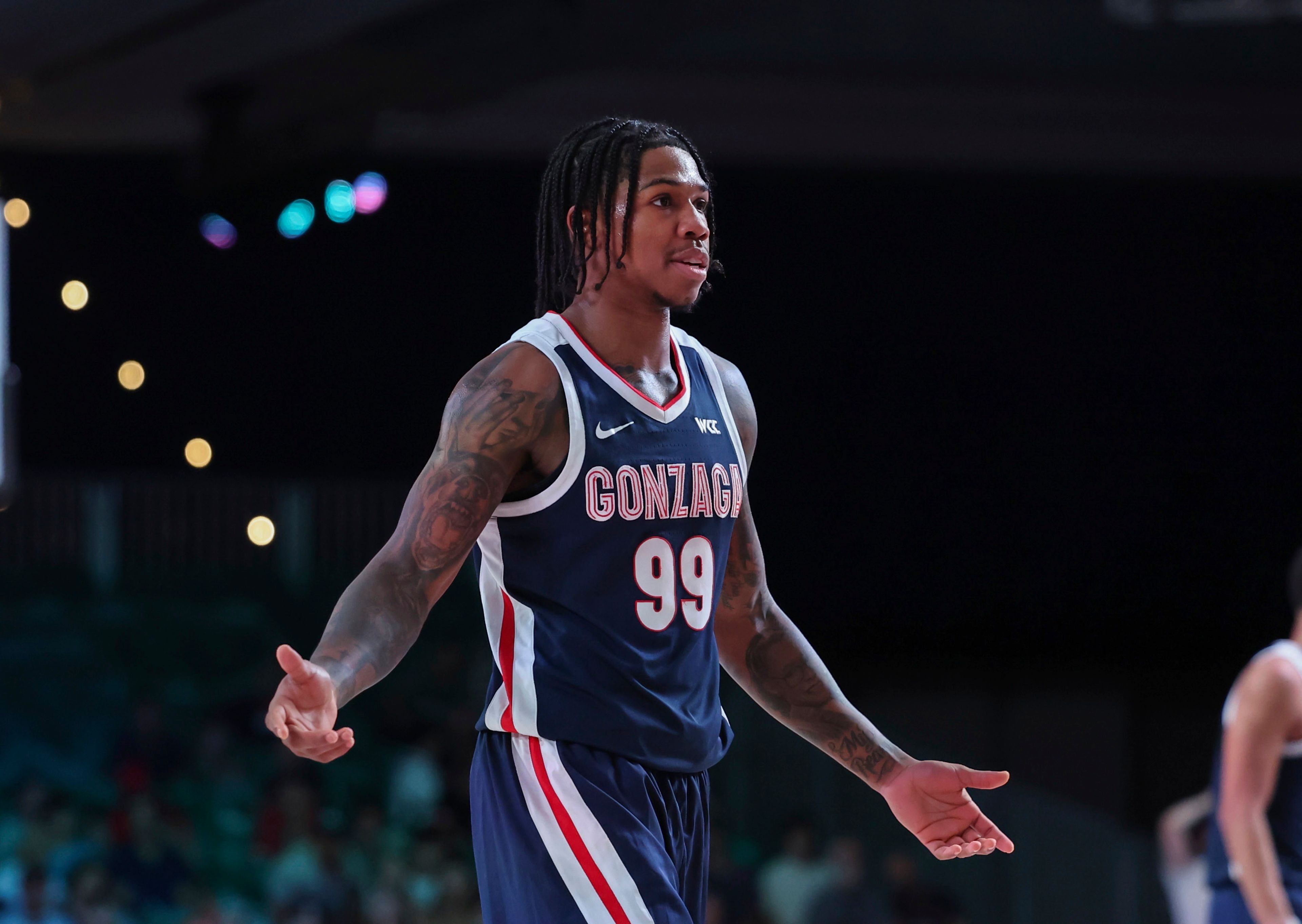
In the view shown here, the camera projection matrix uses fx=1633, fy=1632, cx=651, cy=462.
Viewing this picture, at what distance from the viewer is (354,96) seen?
9547 mm

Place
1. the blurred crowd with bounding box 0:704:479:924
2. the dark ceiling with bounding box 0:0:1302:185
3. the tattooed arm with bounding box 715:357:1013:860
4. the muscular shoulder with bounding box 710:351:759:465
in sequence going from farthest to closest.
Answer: the dark ceiling with bounding box 0:0:1302:185, the blurred crowd with bounding box 0:704:479:924, the muscular shoulder with bounding box 710:351:759:465, the tattooed arm with bounding box 715:357:1013:860

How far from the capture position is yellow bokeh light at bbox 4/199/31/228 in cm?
1139

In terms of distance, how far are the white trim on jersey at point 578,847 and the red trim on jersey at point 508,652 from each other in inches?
2.7

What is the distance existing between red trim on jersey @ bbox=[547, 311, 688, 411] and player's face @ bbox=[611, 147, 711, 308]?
0.38 feet

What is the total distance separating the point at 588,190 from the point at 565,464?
0.50m

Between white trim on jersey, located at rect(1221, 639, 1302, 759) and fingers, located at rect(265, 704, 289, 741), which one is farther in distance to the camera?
white trim on jersey, located at rect(1221, 639, 1302, 759)

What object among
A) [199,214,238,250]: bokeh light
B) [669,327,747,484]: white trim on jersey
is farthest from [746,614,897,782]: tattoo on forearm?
[199,214,238,250]: bokeh light

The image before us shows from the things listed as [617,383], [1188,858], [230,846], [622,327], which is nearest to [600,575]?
[617,383]

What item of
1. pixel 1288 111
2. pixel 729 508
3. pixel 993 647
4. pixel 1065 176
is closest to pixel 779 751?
pixel 993 647

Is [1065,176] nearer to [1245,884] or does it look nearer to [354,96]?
[354,96]

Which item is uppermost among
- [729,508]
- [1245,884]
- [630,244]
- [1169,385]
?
[1169,385]

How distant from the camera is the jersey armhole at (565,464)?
99.2 inches

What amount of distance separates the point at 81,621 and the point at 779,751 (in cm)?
464

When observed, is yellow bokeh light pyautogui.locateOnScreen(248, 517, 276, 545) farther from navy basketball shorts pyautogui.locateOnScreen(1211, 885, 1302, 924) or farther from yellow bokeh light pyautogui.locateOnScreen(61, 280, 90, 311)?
navy basketball shorts pyautogui.locateOnScreen(1211, 885, 1302, 924)
